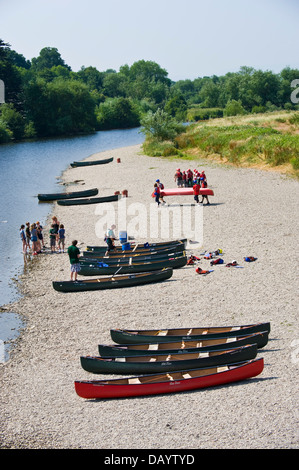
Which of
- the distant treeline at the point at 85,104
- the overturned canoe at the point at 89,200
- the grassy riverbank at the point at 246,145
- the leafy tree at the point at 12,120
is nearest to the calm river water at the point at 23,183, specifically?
the overturned canoe at the point at 89,200

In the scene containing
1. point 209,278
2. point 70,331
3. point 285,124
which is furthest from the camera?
point 285,124

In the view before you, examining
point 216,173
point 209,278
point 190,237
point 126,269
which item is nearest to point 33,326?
point 126,269

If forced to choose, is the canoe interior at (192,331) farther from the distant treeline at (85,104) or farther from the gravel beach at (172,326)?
the distant treeline at (85,104)

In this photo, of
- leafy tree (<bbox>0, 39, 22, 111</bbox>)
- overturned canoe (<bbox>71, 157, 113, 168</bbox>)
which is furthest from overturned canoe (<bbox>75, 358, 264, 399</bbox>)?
leafy tree (<bbox>0, 39, 22, 111</bbox>)

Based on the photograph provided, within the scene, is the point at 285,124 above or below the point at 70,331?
above

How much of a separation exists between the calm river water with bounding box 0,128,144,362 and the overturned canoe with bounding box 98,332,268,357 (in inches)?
159

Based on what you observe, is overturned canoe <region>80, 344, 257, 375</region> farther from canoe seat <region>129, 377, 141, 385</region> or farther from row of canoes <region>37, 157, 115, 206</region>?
row of canoes <region>37, 157, 115, 206</region>

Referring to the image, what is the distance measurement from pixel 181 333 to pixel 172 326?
4.99 ft

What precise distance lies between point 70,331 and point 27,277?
696 cm

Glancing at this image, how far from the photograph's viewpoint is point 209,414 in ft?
39.3

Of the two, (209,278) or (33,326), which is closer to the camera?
(33,326)

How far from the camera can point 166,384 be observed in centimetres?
1304

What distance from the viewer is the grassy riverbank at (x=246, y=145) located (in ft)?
141
